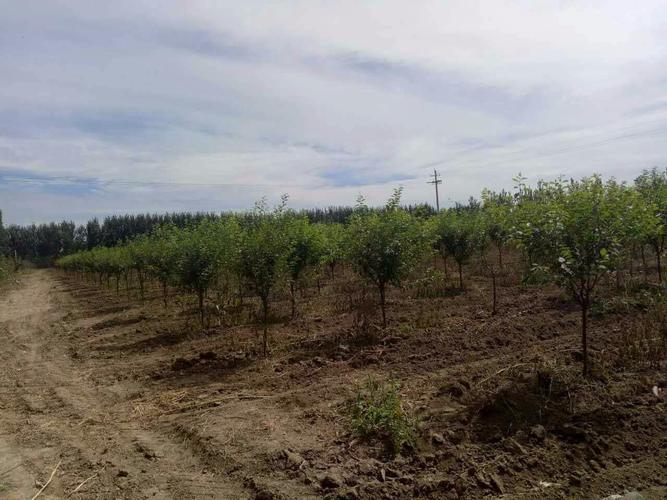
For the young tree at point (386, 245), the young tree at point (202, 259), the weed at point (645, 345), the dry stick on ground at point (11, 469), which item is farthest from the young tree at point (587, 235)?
the young tree at point (202, 259)

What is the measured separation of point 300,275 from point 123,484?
11.6 metres

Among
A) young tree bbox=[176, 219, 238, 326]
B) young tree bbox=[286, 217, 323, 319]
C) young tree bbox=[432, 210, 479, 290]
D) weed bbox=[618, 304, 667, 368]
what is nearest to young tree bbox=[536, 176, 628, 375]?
weed bbox=[618, 304, 667, 368]

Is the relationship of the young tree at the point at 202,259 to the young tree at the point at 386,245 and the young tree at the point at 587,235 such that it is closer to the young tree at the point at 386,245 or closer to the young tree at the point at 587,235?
the young tree at the point at 386,245

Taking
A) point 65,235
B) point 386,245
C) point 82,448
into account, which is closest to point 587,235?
point 386,245

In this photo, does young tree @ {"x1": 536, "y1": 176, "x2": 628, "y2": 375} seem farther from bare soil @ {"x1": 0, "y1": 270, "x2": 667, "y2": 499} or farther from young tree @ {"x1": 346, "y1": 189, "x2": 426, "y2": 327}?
young tree @ {"x1": 346, "y1": 189, "x2": 426, "y2": 327}

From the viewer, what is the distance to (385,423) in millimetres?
5805

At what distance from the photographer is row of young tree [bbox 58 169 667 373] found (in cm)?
661

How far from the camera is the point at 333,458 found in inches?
214

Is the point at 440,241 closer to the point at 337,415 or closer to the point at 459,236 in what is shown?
the point at 459,236

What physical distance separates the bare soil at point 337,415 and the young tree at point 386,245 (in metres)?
1.40

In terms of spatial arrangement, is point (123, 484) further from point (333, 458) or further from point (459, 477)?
point (459, 477)

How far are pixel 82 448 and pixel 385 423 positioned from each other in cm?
400

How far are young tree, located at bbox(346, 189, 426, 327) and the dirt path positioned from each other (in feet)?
19.9

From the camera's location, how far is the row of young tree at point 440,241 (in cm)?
661
